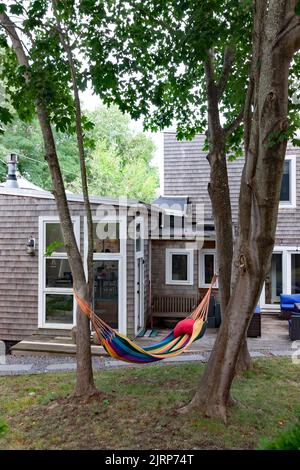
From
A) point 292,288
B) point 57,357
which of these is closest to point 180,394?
point 57,357

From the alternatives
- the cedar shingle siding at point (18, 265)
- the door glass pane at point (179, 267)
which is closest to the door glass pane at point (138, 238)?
the cedar shingle siding at point (18, 265)

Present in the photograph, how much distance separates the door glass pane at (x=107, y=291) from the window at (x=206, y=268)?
11.9ft

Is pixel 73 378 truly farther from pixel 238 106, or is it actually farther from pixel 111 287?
pixel 238 106

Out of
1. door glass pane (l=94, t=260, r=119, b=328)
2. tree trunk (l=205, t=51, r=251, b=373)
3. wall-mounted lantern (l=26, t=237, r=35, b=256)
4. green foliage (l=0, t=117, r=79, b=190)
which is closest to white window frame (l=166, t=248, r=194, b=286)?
door glass pane (l=94, t=260, r=119, b=328)

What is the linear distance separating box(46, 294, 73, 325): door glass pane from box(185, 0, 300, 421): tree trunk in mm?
4554

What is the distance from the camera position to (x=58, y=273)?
903 centimetres

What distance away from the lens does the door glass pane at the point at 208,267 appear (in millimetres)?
11820

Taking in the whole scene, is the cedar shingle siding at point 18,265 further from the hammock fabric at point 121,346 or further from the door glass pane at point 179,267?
the hammock fabric at point 121,346

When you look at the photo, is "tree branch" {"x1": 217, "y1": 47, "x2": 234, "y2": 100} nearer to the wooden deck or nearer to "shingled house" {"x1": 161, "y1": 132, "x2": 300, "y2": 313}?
the wooden deck

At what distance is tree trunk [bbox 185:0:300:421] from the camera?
4.08 m

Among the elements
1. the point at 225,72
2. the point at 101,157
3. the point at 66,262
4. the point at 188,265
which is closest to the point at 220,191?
the point at 225,72

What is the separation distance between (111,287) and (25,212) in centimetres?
249

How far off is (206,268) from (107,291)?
3.88 meters

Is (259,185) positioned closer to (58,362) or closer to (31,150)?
(58,362)
